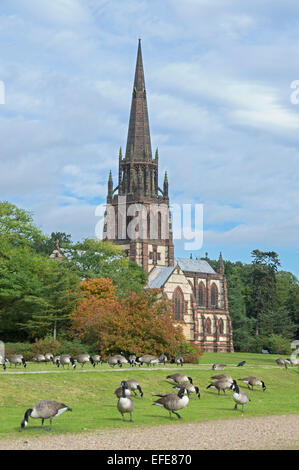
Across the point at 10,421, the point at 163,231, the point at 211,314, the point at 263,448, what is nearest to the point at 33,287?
the point at 10,421

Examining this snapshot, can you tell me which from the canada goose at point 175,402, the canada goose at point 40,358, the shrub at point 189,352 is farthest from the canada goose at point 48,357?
the canada goose at point 175,402

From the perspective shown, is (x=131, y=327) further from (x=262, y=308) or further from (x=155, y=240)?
(x=155, y=240)

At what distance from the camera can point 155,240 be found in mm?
137500

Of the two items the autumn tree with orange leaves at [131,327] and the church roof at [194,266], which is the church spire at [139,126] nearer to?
the church roof at [194,266]

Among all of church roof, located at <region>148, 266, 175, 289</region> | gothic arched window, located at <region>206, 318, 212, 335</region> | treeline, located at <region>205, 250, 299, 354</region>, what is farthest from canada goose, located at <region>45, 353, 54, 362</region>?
gothic arched window, located at <region>206, 318, 212, 335</region>

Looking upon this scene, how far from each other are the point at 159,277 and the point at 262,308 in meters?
20.5

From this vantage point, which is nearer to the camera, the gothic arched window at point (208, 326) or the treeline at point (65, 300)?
the treeline at point (65, 300)

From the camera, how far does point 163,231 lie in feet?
461

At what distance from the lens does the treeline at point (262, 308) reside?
11288 cm

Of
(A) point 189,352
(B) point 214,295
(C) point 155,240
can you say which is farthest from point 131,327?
(C) point 155,240

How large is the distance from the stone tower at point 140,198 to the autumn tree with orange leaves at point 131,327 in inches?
3041
